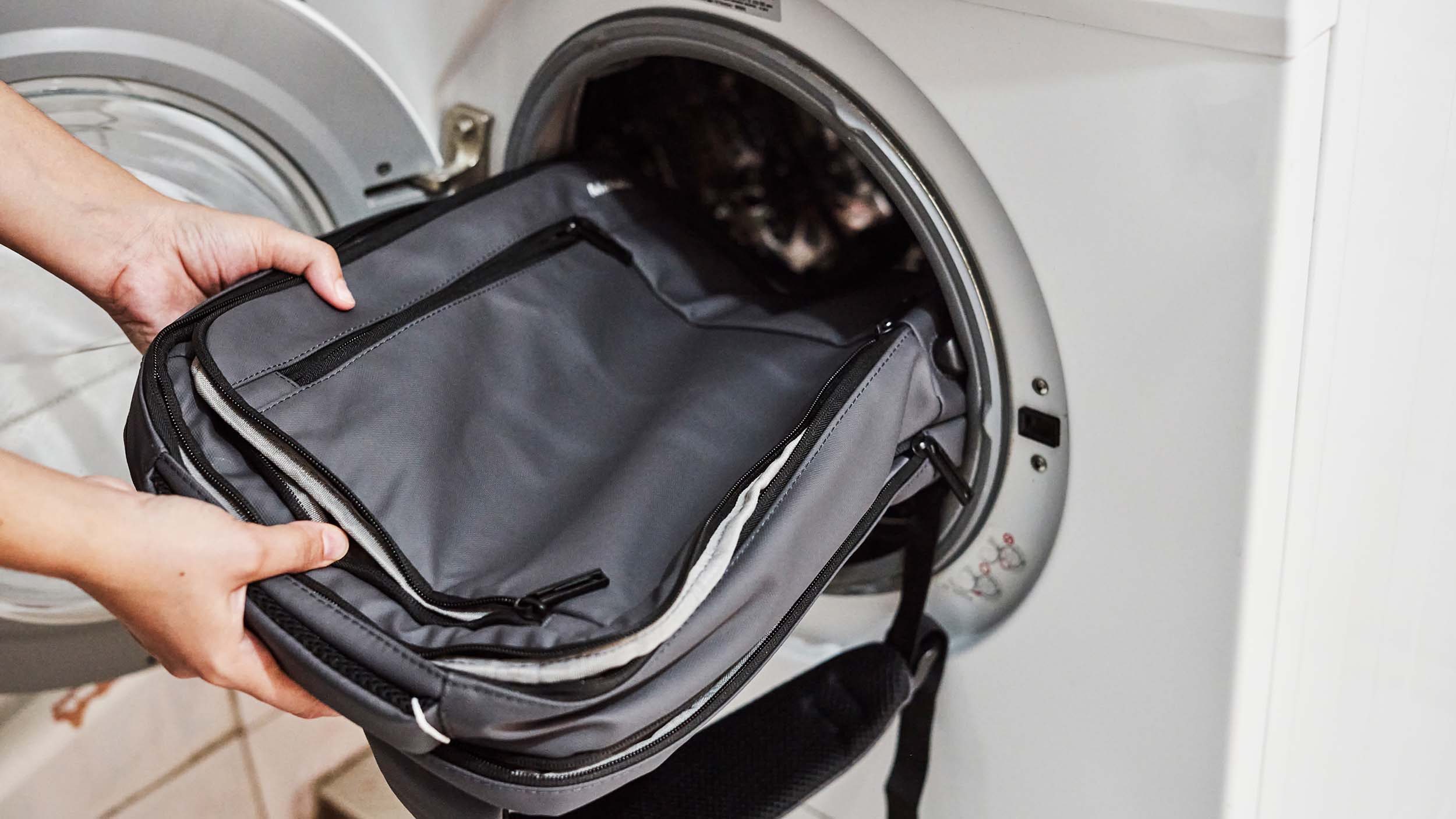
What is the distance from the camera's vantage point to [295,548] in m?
0.58

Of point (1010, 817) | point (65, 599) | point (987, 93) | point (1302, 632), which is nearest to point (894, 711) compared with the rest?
point (1010, 817)

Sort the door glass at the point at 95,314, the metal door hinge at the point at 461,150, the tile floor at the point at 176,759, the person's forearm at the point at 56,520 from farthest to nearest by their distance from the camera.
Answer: the tile floor at the point at 176,759 → the metal door hinge at the point at 461,150 → the door glass at the point at 95,314 → the person's forearm at the point at 56,520

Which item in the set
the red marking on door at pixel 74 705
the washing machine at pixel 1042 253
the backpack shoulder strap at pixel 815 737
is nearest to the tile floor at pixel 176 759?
the red marking on door at pixel 74 705

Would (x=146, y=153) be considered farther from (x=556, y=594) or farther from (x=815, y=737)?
(x=815, y=737)

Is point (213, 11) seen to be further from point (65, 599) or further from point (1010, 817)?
point (1010, 817)

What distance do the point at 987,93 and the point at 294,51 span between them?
1.51ft

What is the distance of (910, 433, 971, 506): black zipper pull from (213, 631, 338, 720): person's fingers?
358 millimetres

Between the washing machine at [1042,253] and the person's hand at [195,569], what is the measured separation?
0.30m

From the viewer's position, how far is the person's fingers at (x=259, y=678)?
1.93ft

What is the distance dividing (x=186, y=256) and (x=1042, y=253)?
0.52 meters

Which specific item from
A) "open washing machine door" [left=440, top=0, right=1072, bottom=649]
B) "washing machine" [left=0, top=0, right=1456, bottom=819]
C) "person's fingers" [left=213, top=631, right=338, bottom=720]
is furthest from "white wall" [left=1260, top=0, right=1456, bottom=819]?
"person's fingers" [left=213, top=631, right=338, bottom=720]

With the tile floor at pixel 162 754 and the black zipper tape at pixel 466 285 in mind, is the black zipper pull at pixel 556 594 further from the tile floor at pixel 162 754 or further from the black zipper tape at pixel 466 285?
the tile floor at pixel 162 754

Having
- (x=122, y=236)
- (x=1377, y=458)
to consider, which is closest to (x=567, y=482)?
(x=122, y=236)

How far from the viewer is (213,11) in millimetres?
742
